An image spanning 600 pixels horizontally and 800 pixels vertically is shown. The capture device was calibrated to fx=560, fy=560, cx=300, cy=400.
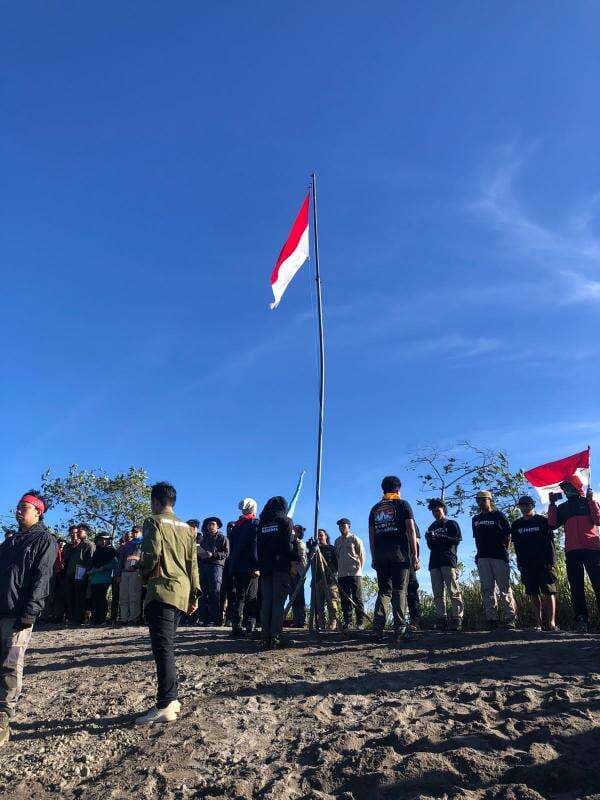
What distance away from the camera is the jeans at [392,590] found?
262 inches

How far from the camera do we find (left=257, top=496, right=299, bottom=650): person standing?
21.9 feet

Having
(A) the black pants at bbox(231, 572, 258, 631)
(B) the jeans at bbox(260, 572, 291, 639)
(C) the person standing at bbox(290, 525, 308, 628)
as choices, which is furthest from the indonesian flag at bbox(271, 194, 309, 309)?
(B) the jeans at bbox(260, 572, 291, 639)

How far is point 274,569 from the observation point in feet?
22.6

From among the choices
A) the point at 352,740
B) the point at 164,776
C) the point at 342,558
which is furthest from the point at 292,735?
the point at 342,558

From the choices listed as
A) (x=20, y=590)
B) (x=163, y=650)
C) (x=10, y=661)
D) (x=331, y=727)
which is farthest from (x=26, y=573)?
(x=331, y=727)

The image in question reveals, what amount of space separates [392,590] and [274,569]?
1447 millimetres

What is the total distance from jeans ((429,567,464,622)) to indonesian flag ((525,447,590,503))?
248 cm

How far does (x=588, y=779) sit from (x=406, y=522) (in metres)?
3.73

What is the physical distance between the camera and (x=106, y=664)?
6469 mm

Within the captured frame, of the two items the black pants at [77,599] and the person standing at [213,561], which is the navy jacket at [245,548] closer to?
the person standing at [213,561]

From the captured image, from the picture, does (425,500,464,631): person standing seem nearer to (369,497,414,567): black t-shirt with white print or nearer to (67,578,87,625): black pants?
(369,497,414,567): black t-shirt with white print

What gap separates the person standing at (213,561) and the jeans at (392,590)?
150 inches

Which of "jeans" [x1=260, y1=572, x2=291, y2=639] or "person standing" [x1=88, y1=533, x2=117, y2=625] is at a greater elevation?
"person standing" [x1=88, y1=533, x2=117, y2=625]

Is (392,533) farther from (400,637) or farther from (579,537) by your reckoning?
(579,537)
